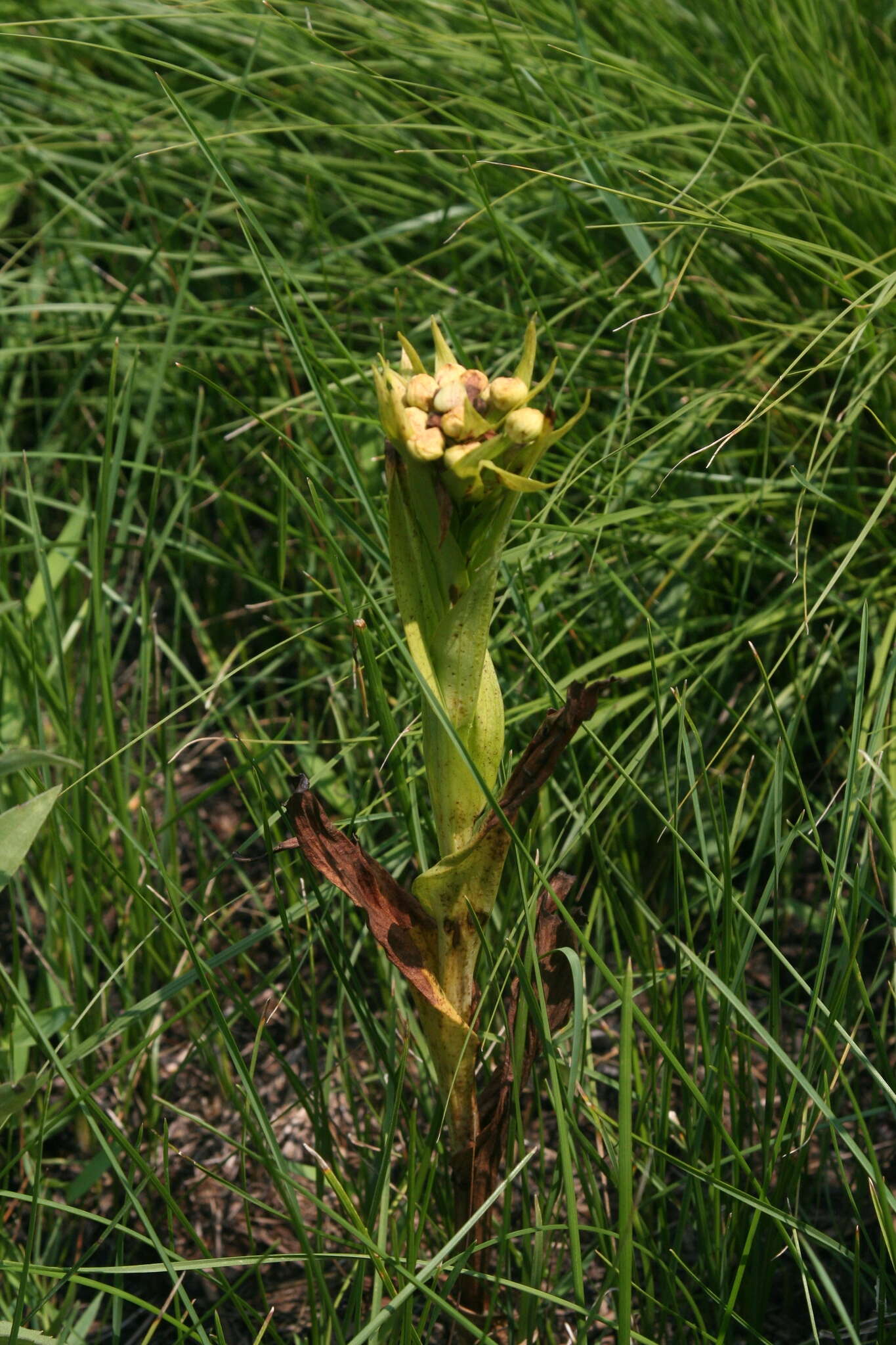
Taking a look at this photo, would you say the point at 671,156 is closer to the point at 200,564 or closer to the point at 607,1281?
the point at 200,564

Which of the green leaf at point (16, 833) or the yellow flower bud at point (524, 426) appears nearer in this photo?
the yellow flower bud at point (524, 426)

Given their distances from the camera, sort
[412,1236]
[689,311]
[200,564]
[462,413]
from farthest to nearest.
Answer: [200,564] < [689,311] < [412,1236] < [462,413]

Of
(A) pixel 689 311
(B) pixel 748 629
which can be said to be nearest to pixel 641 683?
(B) pixel 748 629

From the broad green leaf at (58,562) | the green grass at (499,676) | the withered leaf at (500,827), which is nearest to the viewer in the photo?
the withered leaf at (500,827)

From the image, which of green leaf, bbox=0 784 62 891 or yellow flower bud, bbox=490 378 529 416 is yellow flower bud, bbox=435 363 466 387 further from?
green leaf, bbox=0 784 62 891

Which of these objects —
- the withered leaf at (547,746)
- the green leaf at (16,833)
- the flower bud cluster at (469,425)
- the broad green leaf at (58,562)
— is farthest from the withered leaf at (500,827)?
the broad green leaf at (58,562)

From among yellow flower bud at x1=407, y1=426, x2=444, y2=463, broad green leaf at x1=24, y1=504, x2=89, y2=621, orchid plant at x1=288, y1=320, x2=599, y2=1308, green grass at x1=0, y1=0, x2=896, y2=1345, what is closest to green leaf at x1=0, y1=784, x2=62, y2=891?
green grass at x1=0, y1=0, x2=896, y2=1345

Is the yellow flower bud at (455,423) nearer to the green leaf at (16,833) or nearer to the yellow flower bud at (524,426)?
the yellow flower bud at (524,426)
